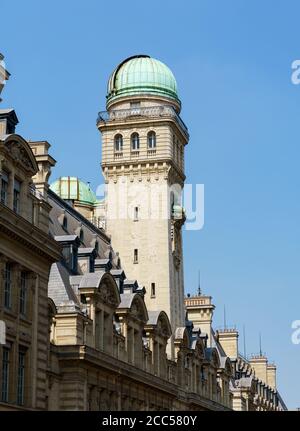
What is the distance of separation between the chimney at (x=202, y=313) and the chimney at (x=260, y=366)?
46939 mm

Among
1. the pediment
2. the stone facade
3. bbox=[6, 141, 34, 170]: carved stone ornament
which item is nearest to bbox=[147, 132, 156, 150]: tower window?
the stone facade

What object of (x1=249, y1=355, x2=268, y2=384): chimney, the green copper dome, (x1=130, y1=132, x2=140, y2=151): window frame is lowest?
(x1=249, y1=355, x2=268, y2=384): chimney

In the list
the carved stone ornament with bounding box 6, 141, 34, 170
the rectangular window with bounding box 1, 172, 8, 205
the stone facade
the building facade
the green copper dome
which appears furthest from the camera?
the green copper dome

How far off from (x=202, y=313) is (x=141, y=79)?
35.9 meters

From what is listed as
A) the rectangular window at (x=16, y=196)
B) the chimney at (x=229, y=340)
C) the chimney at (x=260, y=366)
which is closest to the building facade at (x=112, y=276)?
the rectangular window at (x=16, y=196)

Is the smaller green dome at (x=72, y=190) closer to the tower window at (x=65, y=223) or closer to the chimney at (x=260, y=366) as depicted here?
the tower window at (x=65, y=223)

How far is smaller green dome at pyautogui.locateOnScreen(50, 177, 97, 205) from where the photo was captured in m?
113

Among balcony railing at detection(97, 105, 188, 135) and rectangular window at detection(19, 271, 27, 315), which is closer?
rectangular window at detection(19, 271, 27, 315)

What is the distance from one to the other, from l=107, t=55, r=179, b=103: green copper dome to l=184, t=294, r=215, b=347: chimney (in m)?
31.6

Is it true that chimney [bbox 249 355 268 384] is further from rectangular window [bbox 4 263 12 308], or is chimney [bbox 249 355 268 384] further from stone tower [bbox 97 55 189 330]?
rectangular window [bbox 4 263 12 308]

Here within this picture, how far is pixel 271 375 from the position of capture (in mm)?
170500

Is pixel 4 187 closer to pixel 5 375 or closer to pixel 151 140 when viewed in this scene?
pixel 5 375

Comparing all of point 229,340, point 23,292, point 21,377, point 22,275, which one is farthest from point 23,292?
point 229,340
